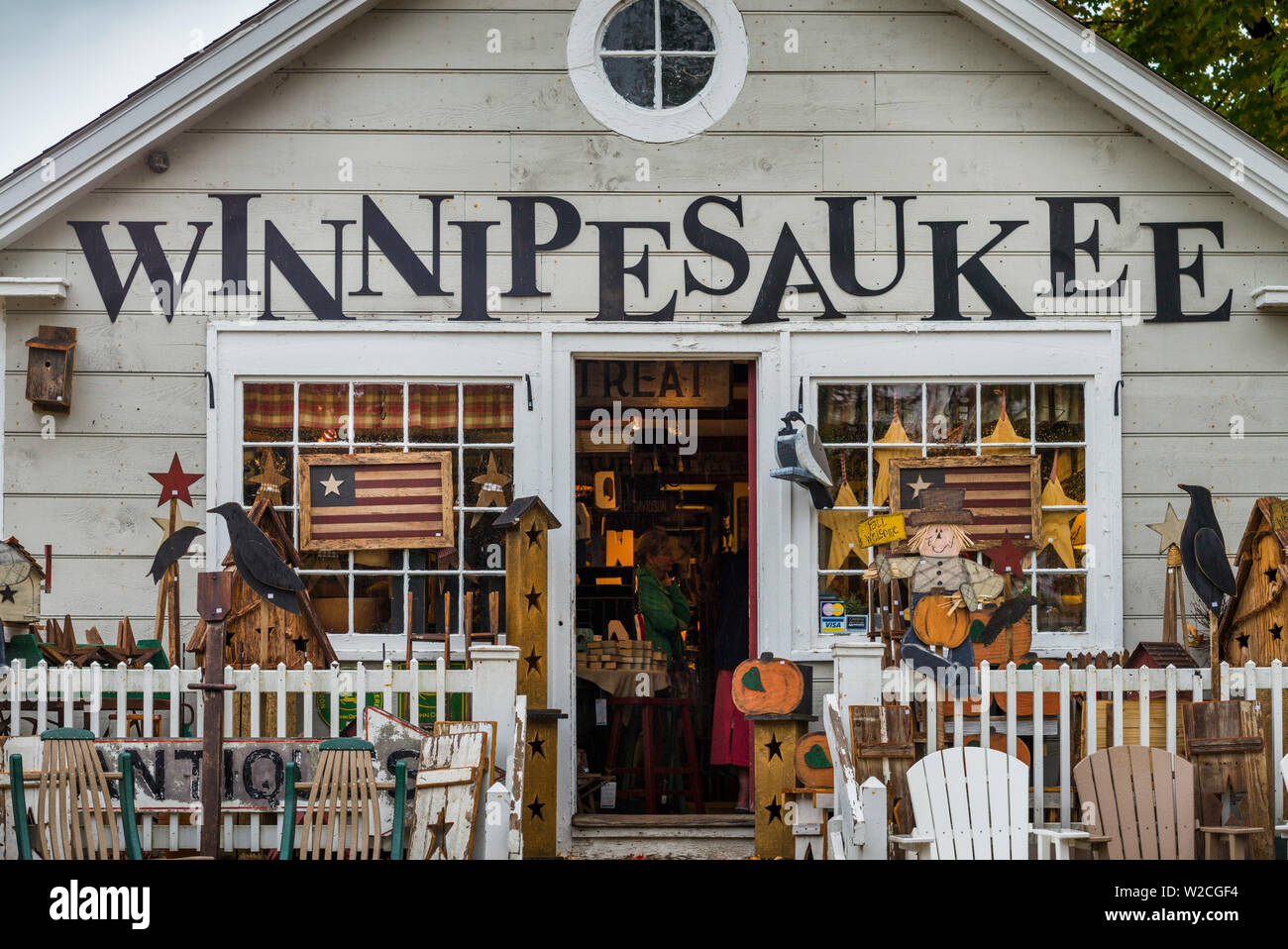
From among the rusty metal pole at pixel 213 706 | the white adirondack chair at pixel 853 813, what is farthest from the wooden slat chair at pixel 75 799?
the white adirondack chair at pixel 853 813

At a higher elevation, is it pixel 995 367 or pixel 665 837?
pixel 995 367

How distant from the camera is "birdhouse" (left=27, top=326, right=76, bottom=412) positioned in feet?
23.2

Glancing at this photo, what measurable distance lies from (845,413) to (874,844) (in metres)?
2.60

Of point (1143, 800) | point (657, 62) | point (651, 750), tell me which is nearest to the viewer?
point (1143, 800)

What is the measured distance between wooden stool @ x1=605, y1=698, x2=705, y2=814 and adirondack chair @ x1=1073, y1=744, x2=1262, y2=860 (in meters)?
3.24

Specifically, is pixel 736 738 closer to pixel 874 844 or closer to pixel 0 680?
pixel 874 844

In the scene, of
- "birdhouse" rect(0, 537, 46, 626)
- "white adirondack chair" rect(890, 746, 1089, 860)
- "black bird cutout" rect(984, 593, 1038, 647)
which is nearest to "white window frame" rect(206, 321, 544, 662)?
"birdhouse" rect(0, 537, 46, 626)

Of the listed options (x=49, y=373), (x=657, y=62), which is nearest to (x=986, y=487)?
(x=657, y=62)

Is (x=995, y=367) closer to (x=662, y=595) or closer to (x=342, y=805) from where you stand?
(x=662, y=595)

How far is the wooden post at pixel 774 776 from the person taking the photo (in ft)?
21.0

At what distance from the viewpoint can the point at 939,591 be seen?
253 inches

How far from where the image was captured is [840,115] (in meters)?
7.37

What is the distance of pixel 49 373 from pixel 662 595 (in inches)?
159
